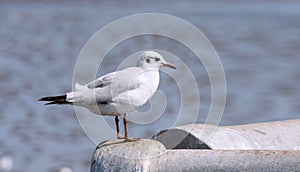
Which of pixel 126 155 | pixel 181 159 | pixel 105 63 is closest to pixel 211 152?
pixel 181 159

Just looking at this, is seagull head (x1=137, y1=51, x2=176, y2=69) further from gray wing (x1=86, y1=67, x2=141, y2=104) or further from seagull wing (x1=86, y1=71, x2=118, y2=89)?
seagull wing (x1=86, y1=71, x2=118, y2=89)

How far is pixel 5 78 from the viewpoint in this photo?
1148 centimetres

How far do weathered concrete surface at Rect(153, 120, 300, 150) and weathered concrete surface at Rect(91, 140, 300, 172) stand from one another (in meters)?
0.43

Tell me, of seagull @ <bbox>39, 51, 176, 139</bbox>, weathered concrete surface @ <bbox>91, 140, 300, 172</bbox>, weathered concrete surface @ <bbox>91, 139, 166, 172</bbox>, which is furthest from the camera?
seagull @ <bbox>39, 51, 176, 139</bbox>

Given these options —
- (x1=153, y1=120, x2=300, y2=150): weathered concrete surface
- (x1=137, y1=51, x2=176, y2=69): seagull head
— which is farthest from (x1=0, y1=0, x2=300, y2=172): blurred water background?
(x1=137, y1=51, x2=176, y2=69): seagull head

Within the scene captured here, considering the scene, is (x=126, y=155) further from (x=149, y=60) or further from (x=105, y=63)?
(x=105, y=63)

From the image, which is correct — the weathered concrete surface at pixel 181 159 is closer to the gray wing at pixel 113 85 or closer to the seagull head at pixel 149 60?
the gray wing at pixel 113 85

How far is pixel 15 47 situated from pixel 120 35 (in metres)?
1.77

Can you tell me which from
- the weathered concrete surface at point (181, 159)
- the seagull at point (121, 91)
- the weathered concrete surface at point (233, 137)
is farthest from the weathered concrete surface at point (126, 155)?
the weathered concrete surface at point (233, 137)

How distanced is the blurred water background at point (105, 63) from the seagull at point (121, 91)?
2.94 metres

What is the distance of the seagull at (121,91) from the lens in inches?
183

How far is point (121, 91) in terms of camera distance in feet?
15.5

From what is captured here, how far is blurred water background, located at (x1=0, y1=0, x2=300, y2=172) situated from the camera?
28.1 feet

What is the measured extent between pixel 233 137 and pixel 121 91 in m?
0.72
